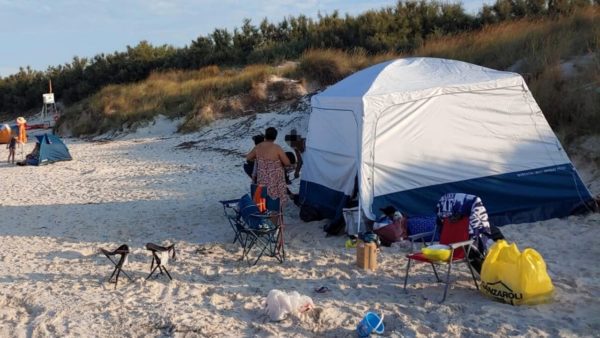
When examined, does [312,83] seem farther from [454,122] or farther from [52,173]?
[454,122]

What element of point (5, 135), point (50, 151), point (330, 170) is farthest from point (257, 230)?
point (5, 135)

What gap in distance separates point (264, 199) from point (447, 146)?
237cm

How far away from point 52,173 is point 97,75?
22962 millimetres

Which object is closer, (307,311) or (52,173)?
(307,311)

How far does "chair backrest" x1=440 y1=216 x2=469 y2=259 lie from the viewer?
17.9 ft

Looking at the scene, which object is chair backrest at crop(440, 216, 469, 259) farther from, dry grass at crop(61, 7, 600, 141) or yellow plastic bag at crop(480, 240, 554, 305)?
dry grass at crop(61, 7, 600, 141)

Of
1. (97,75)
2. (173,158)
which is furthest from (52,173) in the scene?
(97,75)

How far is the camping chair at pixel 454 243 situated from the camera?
16.3ft

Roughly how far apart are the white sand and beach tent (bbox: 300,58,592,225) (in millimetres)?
472

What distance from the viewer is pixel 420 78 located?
741cm

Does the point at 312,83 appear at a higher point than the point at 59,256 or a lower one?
higher

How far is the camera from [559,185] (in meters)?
7.43

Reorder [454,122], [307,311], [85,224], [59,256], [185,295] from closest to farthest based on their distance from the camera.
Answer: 1. [307,311]
2. [185,295]
3. [59,256]
4. [454,122]
5. [85,224]

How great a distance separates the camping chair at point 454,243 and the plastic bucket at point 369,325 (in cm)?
84
